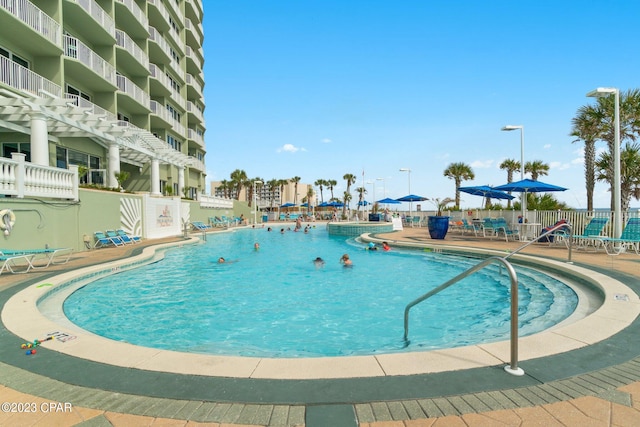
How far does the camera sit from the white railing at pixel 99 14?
55.4 feet

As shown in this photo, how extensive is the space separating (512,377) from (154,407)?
2830mm

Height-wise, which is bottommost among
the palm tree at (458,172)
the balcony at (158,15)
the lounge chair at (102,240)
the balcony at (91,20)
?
the lounge chair at (102,240)

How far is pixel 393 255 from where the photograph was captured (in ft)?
42.9

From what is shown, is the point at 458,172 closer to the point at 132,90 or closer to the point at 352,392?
the point at 132,90

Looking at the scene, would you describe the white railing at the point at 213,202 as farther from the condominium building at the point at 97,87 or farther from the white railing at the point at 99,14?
Answer: the white railing at the point at 99,14

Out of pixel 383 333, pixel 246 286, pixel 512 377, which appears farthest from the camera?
pixel 246 286

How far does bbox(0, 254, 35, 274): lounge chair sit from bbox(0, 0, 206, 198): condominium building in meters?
4.15

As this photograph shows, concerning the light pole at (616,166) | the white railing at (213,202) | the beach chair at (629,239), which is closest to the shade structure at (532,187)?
the light pole at (616,166)

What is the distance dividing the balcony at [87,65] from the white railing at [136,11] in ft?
16.7

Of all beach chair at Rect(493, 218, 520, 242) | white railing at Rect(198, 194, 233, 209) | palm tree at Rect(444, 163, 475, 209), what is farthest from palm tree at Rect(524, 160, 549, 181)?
white railing at Rect(198, 194, 233, 209)

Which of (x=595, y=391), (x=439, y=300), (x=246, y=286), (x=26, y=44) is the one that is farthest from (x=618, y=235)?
(x=26, y=44)

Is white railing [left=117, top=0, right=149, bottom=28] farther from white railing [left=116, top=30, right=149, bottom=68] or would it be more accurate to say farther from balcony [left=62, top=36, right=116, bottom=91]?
balcony [left=62, top=36, right=116, bottom=91]

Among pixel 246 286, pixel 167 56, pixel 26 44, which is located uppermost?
pixel 167 56

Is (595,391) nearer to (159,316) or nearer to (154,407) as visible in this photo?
(154,407)
